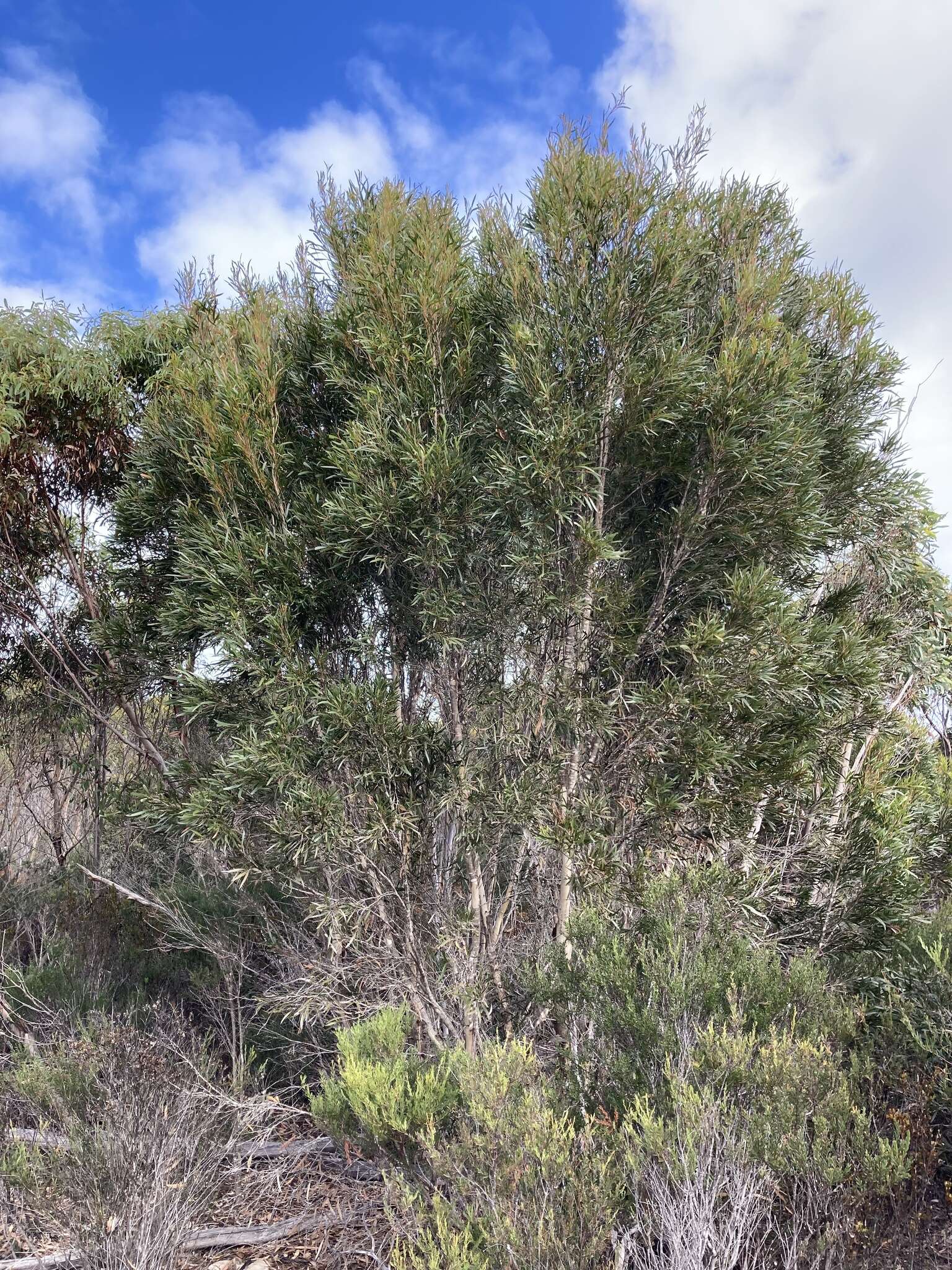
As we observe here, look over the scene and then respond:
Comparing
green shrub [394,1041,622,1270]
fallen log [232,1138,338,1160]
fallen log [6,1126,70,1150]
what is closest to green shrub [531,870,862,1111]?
green shrub [394,1041,622,1270]

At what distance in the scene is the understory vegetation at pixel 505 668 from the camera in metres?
3.18

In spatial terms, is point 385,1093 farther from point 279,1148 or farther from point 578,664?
point 578,664

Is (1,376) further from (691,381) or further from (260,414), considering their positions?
(691,381)

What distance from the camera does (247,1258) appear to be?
316 cm

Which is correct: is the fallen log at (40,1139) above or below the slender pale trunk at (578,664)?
below

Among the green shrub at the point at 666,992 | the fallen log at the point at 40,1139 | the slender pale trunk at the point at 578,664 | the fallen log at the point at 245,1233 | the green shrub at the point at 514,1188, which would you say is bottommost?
the fallen log at the point at 245,1233

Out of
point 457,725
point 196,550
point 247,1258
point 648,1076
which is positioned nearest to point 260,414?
point 196,550

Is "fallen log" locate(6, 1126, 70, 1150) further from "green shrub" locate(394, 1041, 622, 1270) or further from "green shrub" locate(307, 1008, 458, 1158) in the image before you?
"green shrub" locate(394, 1041, 622, 1270)

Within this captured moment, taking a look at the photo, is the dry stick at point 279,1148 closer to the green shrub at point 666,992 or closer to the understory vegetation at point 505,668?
the understory vegetation at point 505,668

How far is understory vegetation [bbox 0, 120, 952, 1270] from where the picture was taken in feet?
10.4

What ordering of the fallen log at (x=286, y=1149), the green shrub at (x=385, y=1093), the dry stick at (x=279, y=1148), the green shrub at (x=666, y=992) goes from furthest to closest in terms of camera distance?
the fallen log at (x=286, y=1149) < the dry stick at (x=279, y=1148) < the green shrub at (x=666, y=992) < the green shrub at (x=385, y=1093)

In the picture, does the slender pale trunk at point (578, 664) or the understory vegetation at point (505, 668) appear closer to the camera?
the understory vegetation at point (505, 668)

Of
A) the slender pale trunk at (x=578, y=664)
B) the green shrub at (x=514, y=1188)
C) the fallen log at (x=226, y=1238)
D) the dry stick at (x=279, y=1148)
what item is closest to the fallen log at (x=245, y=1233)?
the fallen log at (x=226, y=1238)

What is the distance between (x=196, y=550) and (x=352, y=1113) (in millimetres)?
2687
